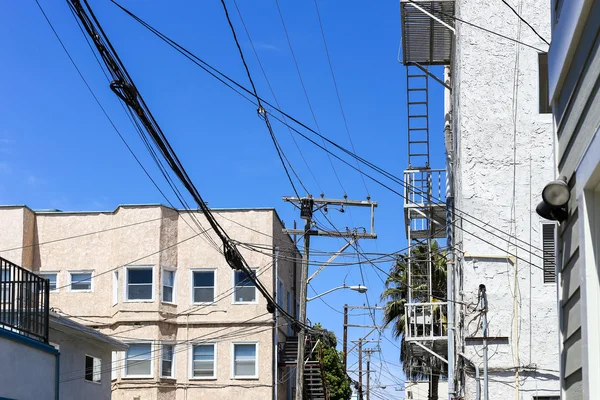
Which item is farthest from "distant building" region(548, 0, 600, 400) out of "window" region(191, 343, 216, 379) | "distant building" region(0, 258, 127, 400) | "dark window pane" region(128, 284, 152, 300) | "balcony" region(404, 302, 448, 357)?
"dark window pane" region(128, 284, 152, 300)

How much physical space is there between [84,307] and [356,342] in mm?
24486

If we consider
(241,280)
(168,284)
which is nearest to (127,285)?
(168,284)

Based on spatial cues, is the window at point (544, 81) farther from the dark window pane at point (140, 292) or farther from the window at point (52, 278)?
the window at point (52, 278)

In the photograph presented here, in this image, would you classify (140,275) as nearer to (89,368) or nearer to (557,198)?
(89,368)

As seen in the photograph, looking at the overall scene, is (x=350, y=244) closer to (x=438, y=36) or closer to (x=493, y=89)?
(x=438, y=36)

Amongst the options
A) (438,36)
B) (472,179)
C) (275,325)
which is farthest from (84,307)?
(472,179)

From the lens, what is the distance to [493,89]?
65.0ft

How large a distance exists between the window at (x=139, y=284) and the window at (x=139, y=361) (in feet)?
5.79

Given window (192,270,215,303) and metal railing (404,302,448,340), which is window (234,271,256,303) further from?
metal railing (404,302,448,340)

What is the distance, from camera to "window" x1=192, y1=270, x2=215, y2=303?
35000 mm

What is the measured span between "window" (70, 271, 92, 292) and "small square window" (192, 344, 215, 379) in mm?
4795

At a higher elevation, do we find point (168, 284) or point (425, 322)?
point (168, 284)

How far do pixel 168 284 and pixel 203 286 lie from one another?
4.22ft

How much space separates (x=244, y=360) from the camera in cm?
3425
